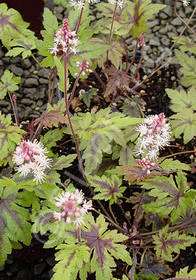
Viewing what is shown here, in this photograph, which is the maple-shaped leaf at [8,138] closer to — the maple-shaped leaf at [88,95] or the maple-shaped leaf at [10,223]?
the maple-shaped leaf at [10,223]

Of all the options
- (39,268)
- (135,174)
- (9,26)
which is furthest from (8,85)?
(39,268)

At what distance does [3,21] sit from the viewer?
136 cm

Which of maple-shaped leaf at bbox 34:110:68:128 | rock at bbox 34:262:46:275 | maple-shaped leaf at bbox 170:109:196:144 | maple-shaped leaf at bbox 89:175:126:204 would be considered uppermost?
maple-shaped leaf at bbox 170:109:196:144

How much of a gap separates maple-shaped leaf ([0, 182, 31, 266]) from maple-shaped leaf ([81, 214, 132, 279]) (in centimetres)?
25

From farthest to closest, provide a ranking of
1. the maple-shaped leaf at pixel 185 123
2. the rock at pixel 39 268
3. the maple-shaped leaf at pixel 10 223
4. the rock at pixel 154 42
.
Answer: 1. the rock at pixel 154 42
2. the rock at pixel 39 268
3. the maple-shaped leaf at pixel 185 123
4. the maple-shaped leaf at pixel 10 223

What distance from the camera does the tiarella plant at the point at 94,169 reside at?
87 cm

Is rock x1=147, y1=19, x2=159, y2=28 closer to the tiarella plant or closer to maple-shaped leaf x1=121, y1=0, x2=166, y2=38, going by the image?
the tiarella plant

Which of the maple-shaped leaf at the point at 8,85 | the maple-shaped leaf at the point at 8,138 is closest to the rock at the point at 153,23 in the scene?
the maple-shaped leaf at the point at 8,85

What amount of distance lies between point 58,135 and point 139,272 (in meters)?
0.70

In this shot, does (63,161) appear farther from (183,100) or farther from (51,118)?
(183,100)

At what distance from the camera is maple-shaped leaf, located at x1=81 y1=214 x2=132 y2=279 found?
0.91m

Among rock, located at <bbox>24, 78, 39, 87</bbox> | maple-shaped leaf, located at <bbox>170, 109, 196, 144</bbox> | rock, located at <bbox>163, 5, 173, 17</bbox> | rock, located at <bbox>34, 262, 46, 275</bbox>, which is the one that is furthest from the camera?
rock, located at <bbox>163, 5, 173, 17</bbox>

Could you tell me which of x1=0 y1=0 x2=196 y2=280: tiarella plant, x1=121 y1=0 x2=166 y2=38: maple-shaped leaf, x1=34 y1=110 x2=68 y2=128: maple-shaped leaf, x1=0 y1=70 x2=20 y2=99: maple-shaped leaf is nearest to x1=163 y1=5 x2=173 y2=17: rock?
x1=0 y1=0 x2=196 y2=280: tiarella plant

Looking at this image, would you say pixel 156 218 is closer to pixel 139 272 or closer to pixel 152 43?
pixel 139 272
